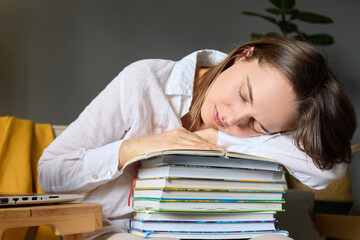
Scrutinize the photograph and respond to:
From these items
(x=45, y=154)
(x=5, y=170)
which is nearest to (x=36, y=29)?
(x=5, y=170)

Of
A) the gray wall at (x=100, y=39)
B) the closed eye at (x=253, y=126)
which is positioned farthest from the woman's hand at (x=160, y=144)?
the gray wall at (x=100, y=39)

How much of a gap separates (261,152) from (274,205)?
0.28 meters

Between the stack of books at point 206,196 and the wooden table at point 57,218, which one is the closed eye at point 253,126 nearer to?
the stack of books at point 206,196

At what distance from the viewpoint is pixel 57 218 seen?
24.2 inches

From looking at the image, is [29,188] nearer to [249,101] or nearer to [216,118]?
[216,118]

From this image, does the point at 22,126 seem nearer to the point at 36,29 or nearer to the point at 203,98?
the point at 203,98

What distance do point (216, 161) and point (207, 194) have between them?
0.06 metres

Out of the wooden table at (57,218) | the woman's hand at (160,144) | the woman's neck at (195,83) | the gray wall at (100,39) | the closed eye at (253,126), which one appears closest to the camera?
the wooden table at (57,218)

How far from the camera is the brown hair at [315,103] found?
3.33 ft

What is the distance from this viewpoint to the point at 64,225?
62 cm

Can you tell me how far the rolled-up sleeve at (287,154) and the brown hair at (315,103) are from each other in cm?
3

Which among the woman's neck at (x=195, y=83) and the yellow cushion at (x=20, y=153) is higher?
the woman's neck at (x=195, y=83)

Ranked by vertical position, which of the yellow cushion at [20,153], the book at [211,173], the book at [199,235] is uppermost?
the book at [211,173]

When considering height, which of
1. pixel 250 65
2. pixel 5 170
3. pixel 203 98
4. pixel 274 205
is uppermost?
pixel 250 65
